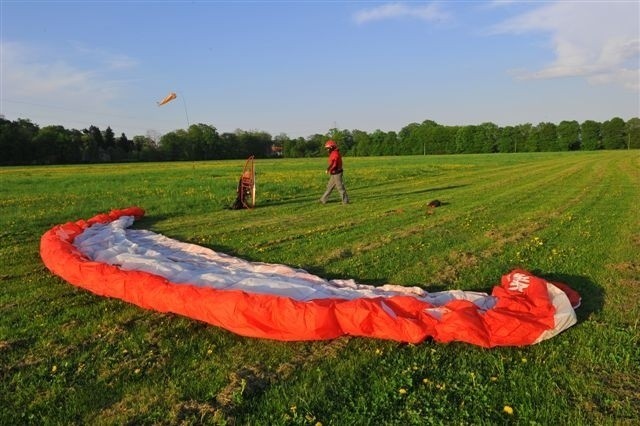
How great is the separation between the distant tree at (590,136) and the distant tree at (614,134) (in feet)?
3.48

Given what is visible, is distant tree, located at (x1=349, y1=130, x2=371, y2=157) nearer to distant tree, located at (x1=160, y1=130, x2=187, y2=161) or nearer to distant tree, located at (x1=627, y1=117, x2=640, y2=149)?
distant tree, located at (x1=160, y1=130, x2=187, y2=161)

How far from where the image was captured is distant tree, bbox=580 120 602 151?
104 metres

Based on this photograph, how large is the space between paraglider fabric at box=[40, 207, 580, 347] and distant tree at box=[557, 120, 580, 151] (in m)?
109

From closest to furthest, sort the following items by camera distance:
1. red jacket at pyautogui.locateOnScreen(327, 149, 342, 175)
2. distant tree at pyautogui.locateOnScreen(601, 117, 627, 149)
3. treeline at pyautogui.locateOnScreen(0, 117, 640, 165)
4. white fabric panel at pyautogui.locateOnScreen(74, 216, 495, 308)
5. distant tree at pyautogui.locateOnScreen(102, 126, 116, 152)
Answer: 1. white fabric panel at pyautogui.locateOnScreen(74, 216, 495, 308)
2. red jacket at pyautogui.locateOnScreen(327, 149, 342, 175)
3. treeline at pyautogui.locateOnScreen(0, 117, 640, 165)
4. distant tree at pyautogui.locateOnScreen(102, 126, 116, 152)
5. distant tree at pyautogui.locateOnScreen(601, 117, 627, 149)

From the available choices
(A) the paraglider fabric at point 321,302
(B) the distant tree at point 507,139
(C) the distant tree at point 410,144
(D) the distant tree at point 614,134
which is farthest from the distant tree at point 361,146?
(A) the paraglider fabric at point 321,302

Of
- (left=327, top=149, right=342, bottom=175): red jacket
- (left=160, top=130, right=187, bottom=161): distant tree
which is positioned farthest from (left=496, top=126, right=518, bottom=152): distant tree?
(left=327, top=149, right=342, bottom=175): red jacket

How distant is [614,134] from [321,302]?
11490 centimetres

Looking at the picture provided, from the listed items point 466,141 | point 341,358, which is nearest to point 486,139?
point 466,141

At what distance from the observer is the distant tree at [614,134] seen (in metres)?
103

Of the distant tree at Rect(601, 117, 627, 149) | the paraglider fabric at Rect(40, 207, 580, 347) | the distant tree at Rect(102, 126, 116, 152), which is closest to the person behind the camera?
the paraglider fabric at Rect(40, 207, 580, 347)

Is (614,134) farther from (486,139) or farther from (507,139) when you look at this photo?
(486,139)

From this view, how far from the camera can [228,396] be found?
3840 mm

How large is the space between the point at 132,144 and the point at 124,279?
94345 millimetres

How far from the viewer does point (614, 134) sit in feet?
337
